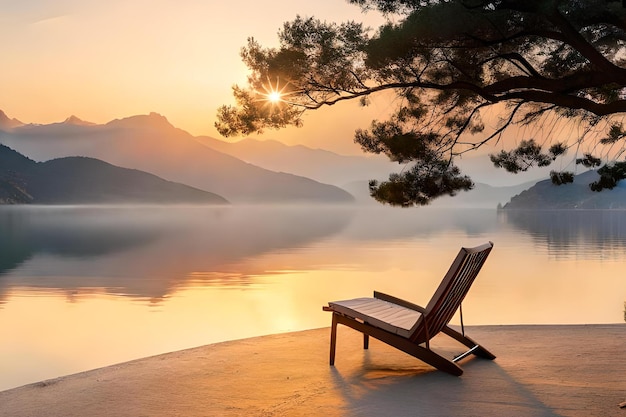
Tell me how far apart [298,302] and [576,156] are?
722 centimetres

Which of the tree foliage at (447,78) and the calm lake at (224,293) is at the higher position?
the tree foliage at (447,78)

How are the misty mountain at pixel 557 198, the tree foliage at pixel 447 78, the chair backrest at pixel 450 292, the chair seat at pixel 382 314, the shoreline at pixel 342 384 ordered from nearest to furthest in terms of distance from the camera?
the shoreline at pixel 342 384 < the chair backrest at pixel 450 292 < the chair seat at pixel 382 314 < the tree foliage at pixel 447 78 < the misty mountain at pixel 557 198

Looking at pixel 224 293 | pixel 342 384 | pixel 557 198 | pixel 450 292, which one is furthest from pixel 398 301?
pixel 557 198

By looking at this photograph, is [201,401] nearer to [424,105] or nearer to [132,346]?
[424,105]

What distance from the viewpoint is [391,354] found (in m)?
5.72

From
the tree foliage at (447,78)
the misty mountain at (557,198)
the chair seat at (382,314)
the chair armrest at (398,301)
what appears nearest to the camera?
the chair seat at (382,314)

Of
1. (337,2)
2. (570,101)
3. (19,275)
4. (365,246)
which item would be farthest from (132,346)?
(365,246)

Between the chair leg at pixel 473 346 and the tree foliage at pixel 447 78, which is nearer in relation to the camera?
the tree foliage at pixel 447 78

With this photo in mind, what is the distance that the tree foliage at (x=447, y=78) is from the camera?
5.16 metres

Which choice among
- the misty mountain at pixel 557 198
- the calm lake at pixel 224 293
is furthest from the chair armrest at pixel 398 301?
the misty mountain at pixel 557 198

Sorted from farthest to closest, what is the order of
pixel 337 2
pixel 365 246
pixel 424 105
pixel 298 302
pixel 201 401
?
pixel 365 246 < pixel 298 302 < pixel 424 105 < pixel 337 2 < pixel 201 401

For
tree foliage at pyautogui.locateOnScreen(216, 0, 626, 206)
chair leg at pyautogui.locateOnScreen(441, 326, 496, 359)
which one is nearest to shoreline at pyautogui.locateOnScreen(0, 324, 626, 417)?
chair leg at pyautogui.locateOnScreen(441, 326, 496, 359)

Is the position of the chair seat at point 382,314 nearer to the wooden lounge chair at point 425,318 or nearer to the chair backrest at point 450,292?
the wooden lounge chair at point 425,318

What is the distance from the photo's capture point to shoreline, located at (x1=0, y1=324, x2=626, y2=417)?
13.6 ft
